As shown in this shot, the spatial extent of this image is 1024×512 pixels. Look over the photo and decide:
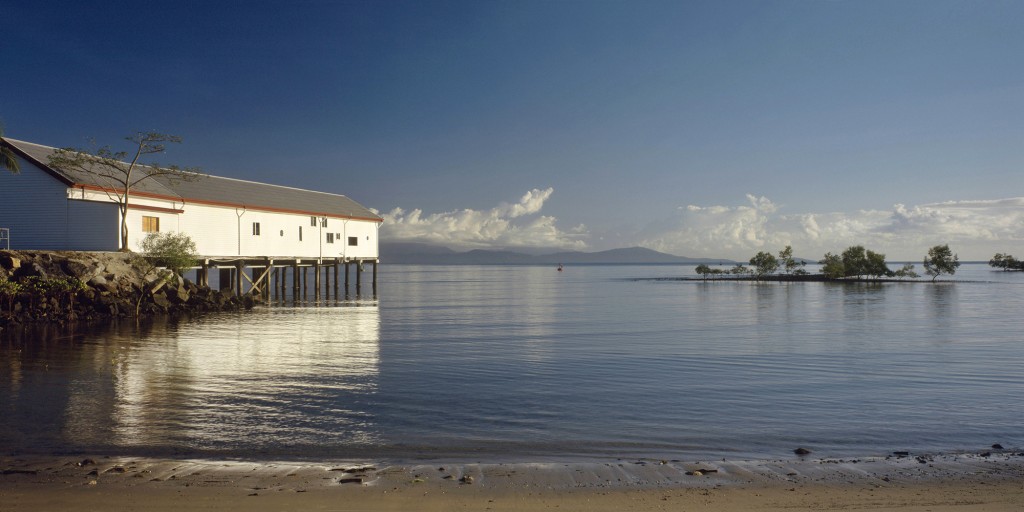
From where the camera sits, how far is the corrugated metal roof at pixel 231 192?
41031 millimetres

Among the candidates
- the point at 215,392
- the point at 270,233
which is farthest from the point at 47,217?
the point at 215,392

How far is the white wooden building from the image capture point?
1587 inches

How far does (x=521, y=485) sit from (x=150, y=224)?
4122 centimetres

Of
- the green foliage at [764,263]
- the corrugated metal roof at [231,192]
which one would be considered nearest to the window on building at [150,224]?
the corrugated metal roof at [231,192]

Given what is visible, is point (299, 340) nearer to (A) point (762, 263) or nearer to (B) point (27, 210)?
(B) point (27, 210)

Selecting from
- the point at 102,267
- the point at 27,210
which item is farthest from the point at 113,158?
the point at 102,267

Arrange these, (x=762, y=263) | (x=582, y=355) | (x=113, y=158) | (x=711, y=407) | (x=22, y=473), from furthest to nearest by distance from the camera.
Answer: (x=762, y=263)
(x=113, y=158)
(x=582, y=355)
(x=711, y=407)
(x=22, y=473)

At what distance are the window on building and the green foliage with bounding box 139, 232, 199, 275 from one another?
0.43 metres

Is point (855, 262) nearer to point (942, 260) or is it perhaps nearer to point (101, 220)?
point (942, 260)

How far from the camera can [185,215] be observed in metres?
46.5

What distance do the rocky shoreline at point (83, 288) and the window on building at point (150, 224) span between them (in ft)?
9.02

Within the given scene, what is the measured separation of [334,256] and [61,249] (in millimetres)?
24940

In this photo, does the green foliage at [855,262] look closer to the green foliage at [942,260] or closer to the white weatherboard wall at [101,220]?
the green foliage at [942,260]

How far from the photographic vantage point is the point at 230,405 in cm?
1598
